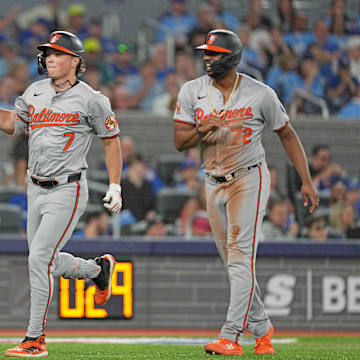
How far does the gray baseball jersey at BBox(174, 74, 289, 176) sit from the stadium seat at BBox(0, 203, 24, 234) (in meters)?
4.48

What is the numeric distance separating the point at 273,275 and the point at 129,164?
228 cm

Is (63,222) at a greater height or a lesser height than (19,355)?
greater

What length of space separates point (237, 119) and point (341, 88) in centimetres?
828

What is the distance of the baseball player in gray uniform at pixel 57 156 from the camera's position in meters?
4.93

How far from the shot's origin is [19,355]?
15.6ft

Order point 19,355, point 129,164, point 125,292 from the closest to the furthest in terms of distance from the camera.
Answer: point 19,355 → point 125,292 → point 129,164

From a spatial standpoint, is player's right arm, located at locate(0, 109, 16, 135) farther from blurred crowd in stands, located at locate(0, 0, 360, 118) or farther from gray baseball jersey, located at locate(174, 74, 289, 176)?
blurred crowd in stands, located at locate(0, 0, 360, 118)

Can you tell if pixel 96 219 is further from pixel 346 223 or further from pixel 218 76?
pixel 218 76

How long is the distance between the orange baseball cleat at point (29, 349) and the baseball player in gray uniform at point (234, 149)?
44.3 inches

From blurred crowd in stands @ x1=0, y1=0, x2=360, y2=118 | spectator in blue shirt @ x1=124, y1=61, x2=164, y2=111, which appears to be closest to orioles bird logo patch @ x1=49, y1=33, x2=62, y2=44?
blurred crowd in stands @ x1=0, y1=0, x2=360, y2=118

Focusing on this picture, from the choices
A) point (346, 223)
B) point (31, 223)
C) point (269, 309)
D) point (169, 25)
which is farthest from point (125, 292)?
point (169, 25)

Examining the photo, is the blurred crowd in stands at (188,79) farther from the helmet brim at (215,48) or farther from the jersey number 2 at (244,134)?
the helmet brim at (215,48)

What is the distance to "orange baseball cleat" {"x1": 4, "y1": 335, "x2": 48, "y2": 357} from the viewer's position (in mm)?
4766

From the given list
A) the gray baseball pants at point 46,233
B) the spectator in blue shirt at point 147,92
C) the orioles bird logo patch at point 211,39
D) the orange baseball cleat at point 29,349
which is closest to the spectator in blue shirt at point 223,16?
the spectator in blue shirt at point 147,92
